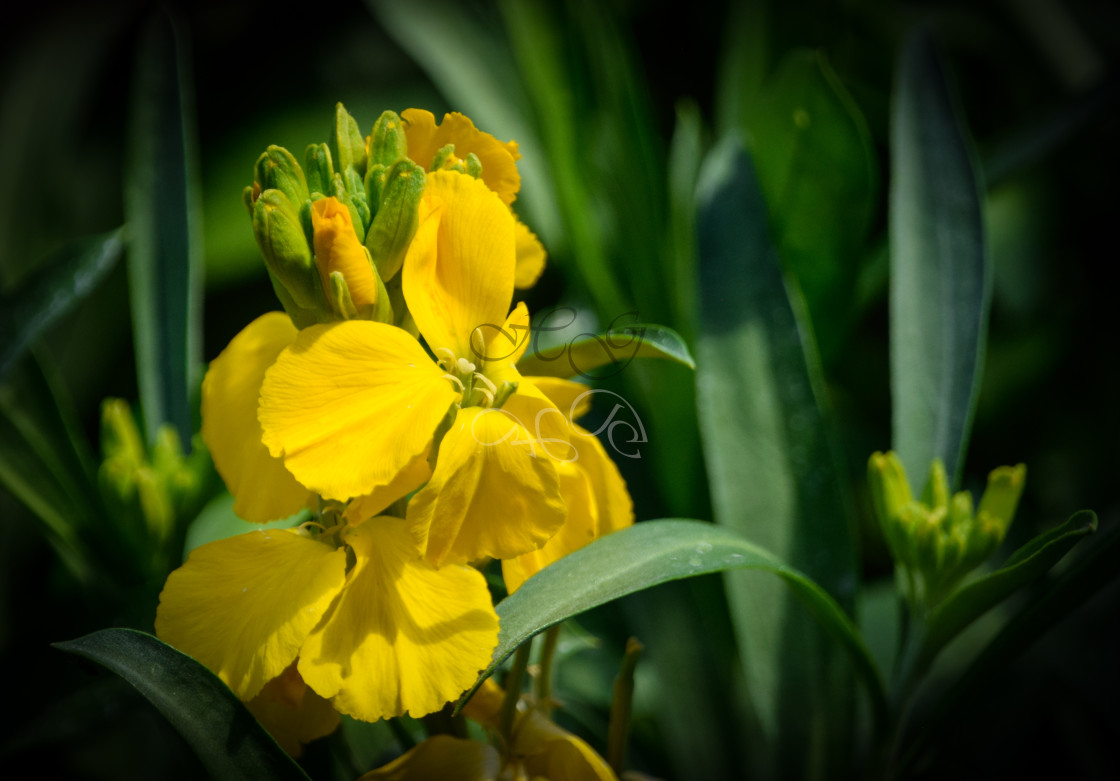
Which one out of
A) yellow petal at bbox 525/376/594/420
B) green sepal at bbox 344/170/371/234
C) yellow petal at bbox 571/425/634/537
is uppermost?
green sepal at bbox 344/170/371/234

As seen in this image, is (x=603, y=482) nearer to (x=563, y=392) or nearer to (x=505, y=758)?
(x=563, y=392)

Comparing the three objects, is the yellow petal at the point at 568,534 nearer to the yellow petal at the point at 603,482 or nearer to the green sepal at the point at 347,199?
the yellow petal at the point at 603,482

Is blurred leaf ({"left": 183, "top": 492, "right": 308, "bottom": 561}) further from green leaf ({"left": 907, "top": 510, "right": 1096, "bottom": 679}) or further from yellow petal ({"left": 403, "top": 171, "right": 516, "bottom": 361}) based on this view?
green leaf ({"left": 907, "top": 510, "right": 1096, "bottom": 679})

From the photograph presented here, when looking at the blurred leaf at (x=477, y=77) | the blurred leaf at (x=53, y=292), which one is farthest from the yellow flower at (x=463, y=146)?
the blurred leaf at (x=477, y=77)

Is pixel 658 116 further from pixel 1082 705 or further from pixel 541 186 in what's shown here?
pixel 1082 705

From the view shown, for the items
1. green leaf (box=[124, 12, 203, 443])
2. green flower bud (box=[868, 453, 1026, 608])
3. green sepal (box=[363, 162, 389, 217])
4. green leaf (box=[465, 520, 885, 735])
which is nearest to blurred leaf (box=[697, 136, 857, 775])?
green flower bud (box=[868, 453, 1026, 608])
